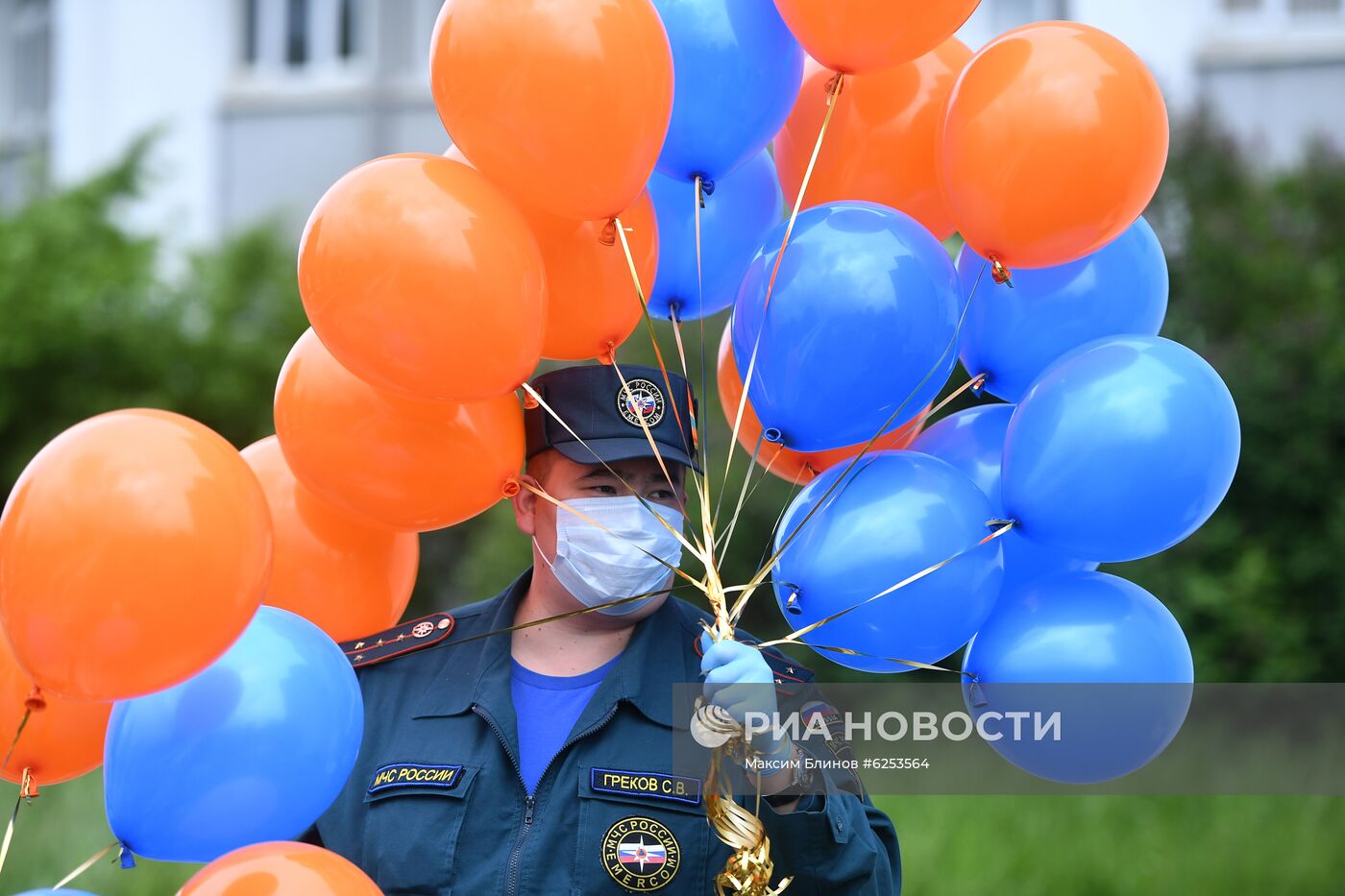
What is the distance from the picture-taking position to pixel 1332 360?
6.90 m

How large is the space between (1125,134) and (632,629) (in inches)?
49.5

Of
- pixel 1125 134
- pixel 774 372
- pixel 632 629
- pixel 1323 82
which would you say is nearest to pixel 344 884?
pixel 632 629

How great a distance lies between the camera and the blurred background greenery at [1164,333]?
226 inches

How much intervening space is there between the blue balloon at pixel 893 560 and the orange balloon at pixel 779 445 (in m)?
0.23

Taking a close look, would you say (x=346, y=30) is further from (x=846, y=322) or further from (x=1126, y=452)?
(x=1126, y=452)

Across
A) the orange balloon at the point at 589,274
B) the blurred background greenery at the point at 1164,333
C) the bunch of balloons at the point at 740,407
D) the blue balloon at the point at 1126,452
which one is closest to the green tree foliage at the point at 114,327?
the blurred background greenery at the point at 1164,333

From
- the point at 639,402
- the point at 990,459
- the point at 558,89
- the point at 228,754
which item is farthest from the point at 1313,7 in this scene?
the point at 228,754

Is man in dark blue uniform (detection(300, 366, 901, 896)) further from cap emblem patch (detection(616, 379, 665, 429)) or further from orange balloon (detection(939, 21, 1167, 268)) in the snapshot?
orange balloon (detection(939, 21, 1167, 268))

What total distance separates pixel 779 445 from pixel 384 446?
71 cm

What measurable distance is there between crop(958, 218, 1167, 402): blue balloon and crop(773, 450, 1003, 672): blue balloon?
33cm

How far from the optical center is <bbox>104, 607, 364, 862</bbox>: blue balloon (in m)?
2.21

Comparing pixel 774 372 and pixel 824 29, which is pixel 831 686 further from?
pixel 824 29

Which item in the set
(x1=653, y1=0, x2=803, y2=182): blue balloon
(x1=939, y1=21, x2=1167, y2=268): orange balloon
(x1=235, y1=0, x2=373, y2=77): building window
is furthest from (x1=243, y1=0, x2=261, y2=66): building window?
(x1=939, y1=21, x2=1167, y2=268): orange balloon

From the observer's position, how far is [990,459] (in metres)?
2.66
